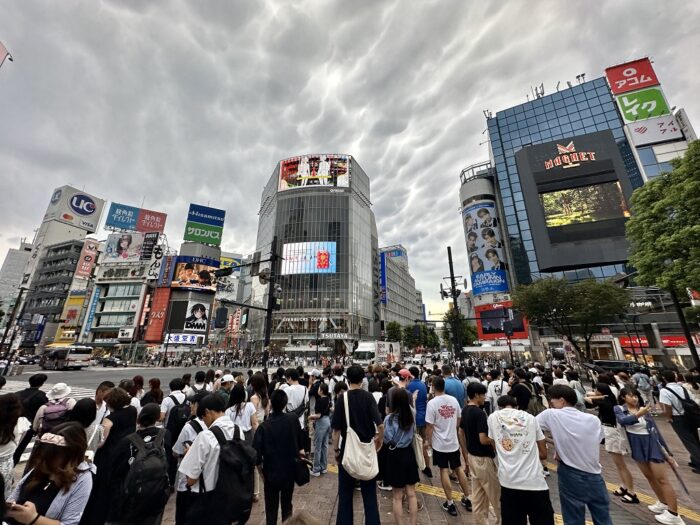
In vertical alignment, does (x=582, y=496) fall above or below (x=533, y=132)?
below

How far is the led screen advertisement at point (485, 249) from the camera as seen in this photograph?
49.5 meters

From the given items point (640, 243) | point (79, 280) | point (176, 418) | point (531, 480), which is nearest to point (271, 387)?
point (176, 418)

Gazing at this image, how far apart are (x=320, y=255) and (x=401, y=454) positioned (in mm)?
60069

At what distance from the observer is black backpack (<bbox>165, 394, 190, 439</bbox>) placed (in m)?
5.24

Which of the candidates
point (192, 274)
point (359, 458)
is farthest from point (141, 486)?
point (192, 274)

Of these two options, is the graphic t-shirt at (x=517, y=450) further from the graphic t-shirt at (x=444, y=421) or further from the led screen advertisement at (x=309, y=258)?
the led screen advertisement at (x=309, y=258)

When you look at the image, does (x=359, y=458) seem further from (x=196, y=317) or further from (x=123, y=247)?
(x=123, y=247)

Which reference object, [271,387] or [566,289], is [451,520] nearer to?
[271,387]

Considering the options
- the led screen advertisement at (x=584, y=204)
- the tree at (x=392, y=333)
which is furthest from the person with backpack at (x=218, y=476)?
the tree at (x=392, y=333)

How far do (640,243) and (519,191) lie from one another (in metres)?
38.9

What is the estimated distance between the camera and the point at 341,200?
68250 millimetres

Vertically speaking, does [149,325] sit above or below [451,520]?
above

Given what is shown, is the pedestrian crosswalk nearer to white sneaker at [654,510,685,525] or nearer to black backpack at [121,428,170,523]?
black backpack at [121,428,170,523]

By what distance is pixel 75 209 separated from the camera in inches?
2840
